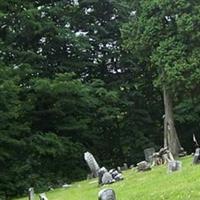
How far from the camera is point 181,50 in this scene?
89.7 feet

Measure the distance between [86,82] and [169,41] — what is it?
825 cm

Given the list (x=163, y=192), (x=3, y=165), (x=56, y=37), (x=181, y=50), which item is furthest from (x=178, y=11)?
(x=163, y=192)

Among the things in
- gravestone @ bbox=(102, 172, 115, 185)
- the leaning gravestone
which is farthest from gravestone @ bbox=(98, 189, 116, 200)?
the leaning gravestone

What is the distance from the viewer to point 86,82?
3466 centimetres

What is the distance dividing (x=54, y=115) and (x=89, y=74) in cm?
529

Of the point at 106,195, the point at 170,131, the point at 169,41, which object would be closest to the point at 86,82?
the point at 170,131

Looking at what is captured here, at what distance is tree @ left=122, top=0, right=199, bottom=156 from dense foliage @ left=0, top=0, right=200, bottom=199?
0.05 metres

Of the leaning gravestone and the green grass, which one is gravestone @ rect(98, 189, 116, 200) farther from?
the leaning gravestone

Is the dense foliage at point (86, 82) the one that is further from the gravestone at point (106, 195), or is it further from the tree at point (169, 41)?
the gravestone at point (106, 195)

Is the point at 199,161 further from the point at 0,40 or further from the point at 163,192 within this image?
the point at 0,40

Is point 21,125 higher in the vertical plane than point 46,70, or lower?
lower

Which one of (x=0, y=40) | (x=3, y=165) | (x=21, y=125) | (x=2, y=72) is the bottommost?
(x=3, y=165)

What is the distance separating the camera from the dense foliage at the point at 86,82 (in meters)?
27.7

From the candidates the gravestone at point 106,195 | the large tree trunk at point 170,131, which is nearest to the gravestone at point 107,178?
the gravestone at point 106,195
